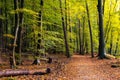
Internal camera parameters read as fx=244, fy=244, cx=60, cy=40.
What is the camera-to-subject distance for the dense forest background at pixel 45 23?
17.7 metres

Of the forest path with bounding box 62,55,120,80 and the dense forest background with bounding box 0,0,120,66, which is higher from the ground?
the dense forest background with bounding box 0,0,120,66

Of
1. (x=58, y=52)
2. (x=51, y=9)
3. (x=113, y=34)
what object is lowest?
(x=58, y=52)

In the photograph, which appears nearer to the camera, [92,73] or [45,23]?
[92,73]

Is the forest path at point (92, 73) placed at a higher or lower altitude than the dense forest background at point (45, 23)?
lower

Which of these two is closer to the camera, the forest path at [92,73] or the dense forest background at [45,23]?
the forest path at [92,73]

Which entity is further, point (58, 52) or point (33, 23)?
point (58, 52)

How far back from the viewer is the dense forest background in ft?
58.1

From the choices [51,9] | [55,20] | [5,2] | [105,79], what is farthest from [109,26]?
[105,79]

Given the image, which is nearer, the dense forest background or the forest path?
the forest path

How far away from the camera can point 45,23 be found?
23.2 m

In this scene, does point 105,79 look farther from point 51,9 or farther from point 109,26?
point 109,26

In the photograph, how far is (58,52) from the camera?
39594 mm

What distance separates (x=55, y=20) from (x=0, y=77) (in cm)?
2158

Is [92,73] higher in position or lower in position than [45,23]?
lower
